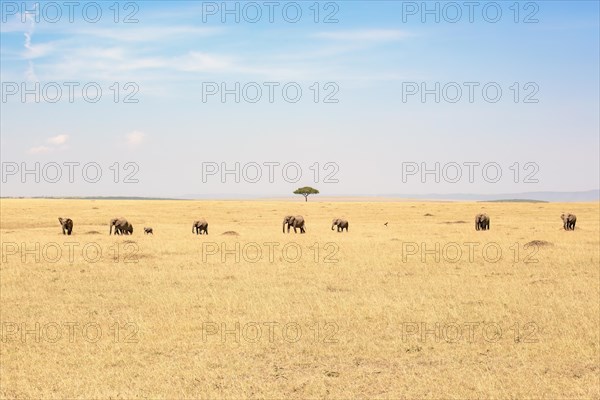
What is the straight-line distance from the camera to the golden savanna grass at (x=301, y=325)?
11008mm

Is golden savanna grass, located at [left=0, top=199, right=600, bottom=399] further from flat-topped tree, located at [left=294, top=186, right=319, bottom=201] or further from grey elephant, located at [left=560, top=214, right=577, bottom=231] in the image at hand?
flat-topped tree, located at [left=294, top=186, right=319, bottom=201]

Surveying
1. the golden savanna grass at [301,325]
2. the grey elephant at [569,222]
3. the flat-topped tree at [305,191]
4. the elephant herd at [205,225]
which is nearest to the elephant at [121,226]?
the elephant herd at [205,225]

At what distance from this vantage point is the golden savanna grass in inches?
433

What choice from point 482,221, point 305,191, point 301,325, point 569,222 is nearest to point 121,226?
point 482,221

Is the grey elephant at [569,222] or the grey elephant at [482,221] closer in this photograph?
the grey elephant at [569,222]

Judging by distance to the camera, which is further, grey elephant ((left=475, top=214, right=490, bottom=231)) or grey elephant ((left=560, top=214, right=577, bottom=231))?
grey elephant ((left=475, top=214, right=490, bottom=231))

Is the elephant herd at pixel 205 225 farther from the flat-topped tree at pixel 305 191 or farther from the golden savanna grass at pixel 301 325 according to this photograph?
the flat-topped tree at pixel 305 191

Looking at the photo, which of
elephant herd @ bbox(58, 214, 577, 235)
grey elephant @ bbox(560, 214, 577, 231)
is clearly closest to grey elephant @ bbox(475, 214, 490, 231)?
elephant herd @ bbox(58, 214, 577, 235)

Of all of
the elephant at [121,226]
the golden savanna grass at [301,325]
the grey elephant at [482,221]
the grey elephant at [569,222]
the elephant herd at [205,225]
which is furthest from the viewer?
the grey elephant at [482,221]

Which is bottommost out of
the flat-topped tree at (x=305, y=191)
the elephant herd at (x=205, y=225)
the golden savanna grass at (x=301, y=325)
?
the golden savanna grass at (x=301, y=325)

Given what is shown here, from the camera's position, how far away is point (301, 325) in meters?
15.1

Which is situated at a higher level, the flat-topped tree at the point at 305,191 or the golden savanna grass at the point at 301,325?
the flat-topped tree at the point at 305,191

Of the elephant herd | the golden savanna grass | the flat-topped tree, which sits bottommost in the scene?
the golden savanna grass

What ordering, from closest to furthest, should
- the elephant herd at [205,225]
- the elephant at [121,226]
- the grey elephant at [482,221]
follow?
the elephant herd at [205,225] → the elephant at [121,226] → the grey elephant at [482,221]
